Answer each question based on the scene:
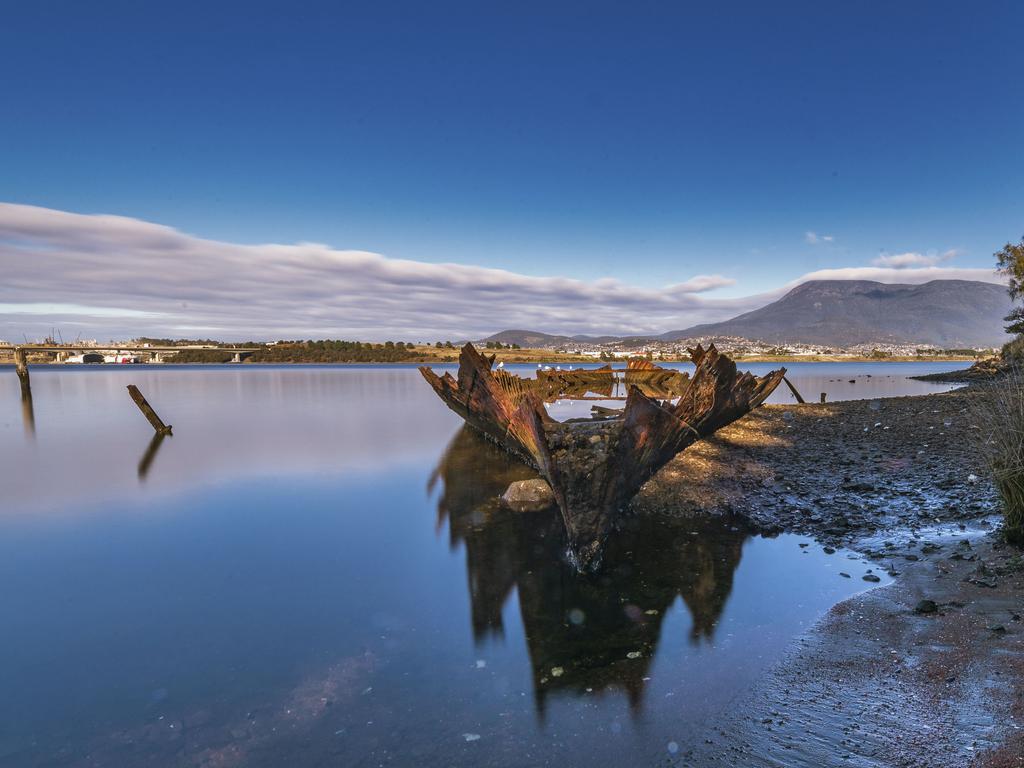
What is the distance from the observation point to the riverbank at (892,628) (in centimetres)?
371

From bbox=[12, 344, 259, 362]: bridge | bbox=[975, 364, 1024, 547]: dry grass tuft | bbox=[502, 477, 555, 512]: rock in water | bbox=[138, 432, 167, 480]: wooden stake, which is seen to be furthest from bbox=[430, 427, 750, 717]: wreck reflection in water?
bbox=[12, 344, 259, 362]: bridge

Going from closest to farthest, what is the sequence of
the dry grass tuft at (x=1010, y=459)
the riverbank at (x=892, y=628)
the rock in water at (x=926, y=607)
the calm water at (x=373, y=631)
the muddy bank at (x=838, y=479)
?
the riverbank at (x=892, y=628) < the calm water at (x=373, y=631) < the rock in water at (x=926, y=607) < the dry grass tuft at (x=1010, y=459) < the muddy bank at (x=838, y=479)

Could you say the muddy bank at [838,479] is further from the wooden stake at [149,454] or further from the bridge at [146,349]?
the bridge at [146,349]

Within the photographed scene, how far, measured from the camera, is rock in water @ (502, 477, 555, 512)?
10844mm

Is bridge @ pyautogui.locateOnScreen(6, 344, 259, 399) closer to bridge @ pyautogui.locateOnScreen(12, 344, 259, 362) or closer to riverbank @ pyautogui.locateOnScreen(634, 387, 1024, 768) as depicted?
bridge @ pyautogui.locateOnScreen(12, 344, 259, 362)

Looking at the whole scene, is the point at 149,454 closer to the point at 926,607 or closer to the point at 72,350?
the point at 926,607

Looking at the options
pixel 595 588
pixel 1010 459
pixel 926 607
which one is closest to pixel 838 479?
pixel 1010 459

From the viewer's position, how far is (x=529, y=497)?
1113 centimetres

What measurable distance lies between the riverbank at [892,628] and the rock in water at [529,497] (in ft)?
6.18

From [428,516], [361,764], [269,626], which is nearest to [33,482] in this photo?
[428,516]

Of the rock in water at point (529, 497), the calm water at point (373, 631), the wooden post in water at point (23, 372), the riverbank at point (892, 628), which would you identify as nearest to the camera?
the riverbank at point (892, 628)

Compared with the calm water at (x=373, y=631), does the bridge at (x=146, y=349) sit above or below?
above

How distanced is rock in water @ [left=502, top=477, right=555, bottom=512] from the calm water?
20.2 inches

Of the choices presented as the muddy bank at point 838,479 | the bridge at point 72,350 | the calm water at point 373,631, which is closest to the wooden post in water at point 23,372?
the bridge at point 72,350
